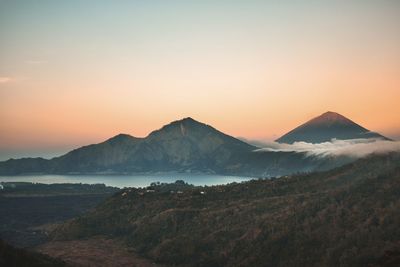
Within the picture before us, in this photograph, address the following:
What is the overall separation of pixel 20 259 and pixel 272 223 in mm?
42663

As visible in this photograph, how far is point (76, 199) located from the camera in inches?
7648

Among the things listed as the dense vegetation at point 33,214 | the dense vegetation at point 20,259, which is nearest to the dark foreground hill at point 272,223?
the dense vegetation at point 33,214

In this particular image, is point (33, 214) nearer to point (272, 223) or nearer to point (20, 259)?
point (272, 223)

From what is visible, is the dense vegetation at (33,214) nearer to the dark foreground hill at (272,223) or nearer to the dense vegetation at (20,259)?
the dark foreground hill at (272,223)

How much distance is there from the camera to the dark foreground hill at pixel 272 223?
67.5 m

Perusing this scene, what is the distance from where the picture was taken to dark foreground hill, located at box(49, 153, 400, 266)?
6750 centimetres

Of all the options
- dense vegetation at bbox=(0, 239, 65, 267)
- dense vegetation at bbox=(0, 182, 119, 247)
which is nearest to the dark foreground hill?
dense vegetation at bbox=(0, 182, 119, 247)

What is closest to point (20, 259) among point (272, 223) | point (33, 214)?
point (272, 223)

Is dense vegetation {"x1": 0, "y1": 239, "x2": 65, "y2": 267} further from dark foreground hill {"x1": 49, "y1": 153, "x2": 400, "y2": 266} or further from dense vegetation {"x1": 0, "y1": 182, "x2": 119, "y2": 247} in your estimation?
dense vegetation {"x1": 0, "y1": 182, "x2": 119, "y2": 247}

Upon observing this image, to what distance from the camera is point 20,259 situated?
5619 cm

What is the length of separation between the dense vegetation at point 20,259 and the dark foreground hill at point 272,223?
80.9ft

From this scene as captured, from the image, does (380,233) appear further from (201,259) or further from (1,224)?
(1,224)

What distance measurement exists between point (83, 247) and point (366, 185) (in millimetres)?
57134

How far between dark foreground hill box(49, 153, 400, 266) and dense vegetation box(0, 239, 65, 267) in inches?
971
